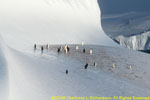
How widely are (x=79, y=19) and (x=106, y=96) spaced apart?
345 ft

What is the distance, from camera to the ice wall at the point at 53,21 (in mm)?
91744

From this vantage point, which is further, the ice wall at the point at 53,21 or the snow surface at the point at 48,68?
the ice wall at the point at 53,21

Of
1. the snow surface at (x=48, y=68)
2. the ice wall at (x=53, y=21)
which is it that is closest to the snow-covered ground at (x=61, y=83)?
the snow surface at (x=48, y=68)

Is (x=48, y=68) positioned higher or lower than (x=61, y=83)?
higher

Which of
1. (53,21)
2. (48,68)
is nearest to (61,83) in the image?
(48,68)

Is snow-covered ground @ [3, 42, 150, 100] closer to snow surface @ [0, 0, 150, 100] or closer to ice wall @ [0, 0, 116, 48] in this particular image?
snow surface @ [0, 0, 150, 100]

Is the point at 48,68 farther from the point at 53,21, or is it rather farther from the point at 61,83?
the point at 53,21

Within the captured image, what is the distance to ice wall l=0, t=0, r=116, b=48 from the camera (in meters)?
91.7

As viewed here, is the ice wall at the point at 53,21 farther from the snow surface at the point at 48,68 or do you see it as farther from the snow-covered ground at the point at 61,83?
the snow-covered ground at the point at 61,83

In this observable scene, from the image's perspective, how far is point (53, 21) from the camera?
376 ft

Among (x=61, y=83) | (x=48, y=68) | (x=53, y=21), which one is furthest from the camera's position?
(x=53, y=21)

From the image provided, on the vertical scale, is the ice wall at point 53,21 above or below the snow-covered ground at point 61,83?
above

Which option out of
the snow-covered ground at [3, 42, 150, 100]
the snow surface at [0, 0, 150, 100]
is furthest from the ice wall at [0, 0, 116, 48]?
the snow-covered ground at [3, 42, 150, 100]

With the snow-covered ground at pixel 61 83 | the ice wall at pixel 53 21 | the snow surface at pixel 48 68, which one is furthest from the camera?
the ice wall at pixel 53 21
